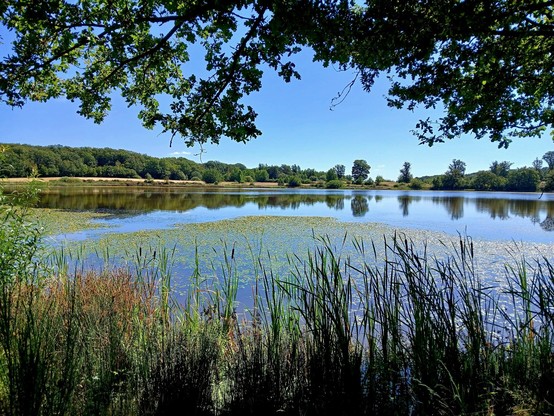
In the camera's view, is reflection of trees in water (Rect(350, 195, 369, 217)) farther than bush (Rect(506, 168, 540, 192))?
No

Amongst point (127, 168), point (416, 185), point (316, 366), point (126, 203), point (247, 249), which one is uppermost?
point (127, 168)

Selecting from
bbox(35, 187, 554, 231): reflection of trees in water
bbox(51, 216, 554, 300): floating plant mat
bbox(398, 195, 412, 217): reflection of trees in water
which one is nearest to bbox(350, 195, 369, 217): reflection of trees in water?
bbox(35, 187, 554, 231): reflection of trees in water

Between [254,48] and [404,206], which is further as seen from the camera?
[404,206]

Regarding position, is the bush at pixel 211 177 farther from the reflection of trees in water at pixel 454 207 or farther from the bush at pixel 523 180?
the bush at pixel 523 180

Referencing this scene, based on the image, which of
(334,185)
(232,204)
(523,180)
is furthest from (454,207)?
(334,185)

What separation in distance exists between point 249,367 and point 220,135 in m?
2.41

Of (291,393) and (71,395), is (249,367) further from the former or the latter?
(71,395)

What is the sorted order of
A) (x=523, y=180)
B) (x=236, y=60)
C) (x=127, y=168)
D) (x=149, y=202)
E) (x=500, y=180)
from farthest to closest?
(x=127, y=168), (x=500, y=180), (x=523, y=180), (x=149, y=202), (x=236, y=60)

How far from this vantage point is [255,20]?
271 cm

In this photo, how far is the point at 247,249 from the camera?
1077 cm

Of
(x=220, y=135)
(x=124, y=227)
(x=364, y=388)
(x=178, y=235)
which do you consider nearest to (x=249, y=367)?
(x=364, y=388)

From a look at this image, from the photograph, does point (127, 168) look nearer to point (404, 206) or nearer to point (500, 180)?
point (404, 206)

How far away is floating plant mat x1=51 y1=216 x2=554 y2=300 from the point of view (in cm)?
825

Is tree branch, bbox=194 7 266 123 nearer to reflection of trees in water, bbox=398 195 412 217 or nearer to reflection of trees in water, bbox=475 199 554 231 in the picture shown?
reflection of trees in water, bbox=475 199 554 231
